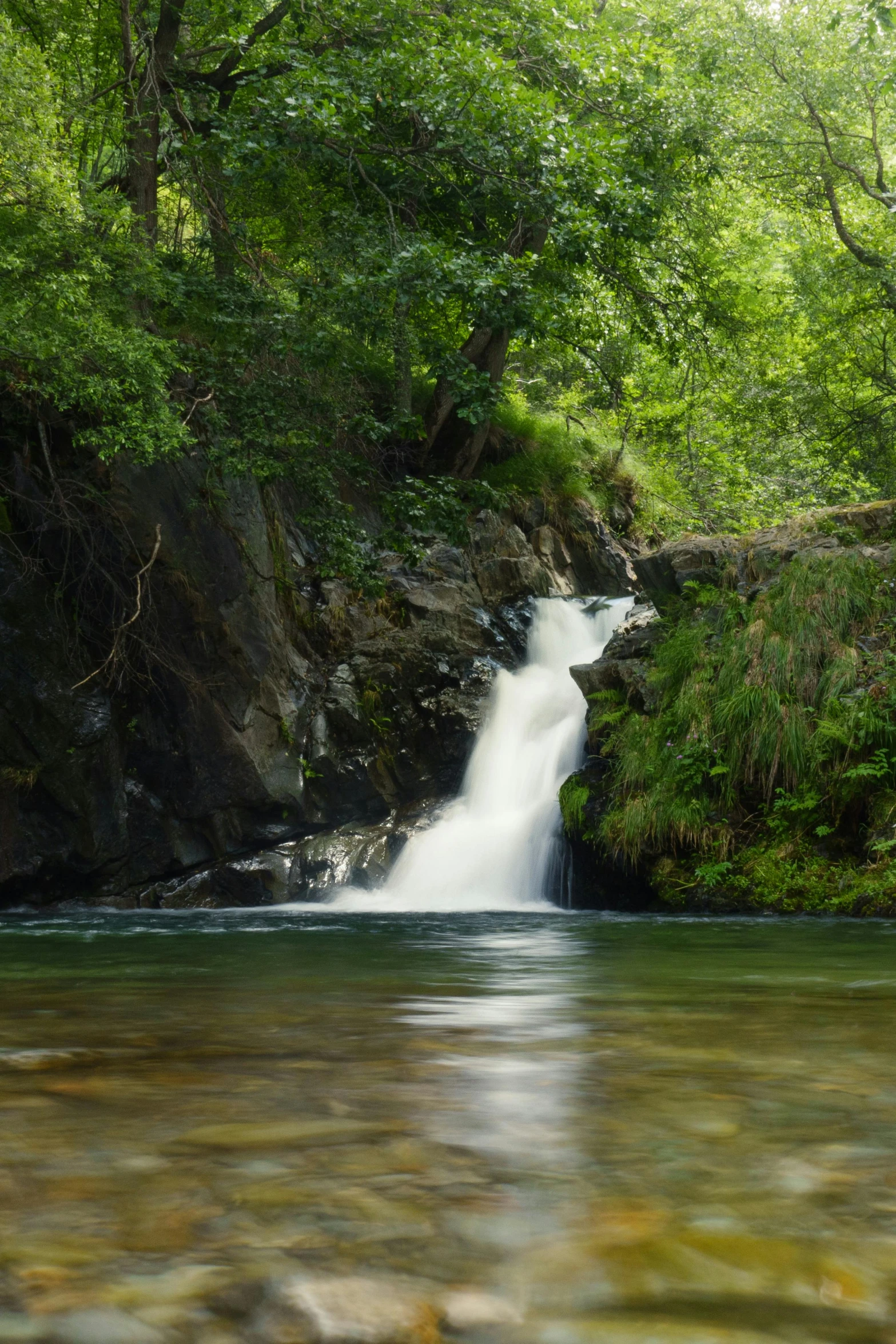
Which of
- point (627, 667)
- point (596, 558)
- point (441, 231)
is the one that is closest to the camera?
point (627, 667)

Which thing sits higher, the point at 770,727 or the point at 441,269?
the point at 441,269

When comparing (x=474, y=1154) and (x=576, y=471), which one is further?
(x=576, y=471)

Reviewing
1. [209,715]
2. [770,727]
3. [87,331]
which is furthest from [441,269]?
[209,715]

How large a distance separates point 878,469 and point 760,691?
9939 mm

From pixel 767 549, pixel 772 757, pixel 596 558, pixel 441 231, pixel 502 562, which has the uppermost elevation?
pixel 441 231

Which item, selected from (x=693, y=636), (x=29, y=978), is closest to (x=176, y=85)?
(x=693, y=636)

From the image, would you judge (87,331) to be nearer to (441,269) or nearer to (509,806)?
(441,269)

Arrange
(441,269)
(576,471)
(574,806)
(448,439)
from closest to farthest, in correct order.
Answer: (441,269) < (574,806) < (448,439) < (576,471)

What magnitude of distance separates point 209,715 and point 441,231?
6.15 metres

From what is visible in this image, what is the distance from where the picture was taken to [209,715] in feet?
38.4

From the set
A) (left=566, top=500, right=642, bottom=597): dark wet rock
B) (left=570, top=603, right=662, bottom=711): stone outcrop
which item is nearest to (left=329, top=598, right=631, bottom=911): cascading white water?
(left=570, top=603, right=662, bottom=711): stone outcrop

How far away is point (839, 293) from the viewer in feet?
52.5

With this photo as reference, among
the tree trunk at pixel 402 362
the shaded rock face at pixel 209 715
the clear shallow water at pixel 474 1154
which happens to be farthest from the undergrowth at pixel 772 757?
the clear shallow water at pixel 474 1154

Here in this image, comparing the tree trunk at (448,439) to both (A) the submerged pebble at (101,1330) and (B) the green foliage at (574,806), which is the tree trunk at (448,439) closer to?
(B) the green foliage at (574,806)
